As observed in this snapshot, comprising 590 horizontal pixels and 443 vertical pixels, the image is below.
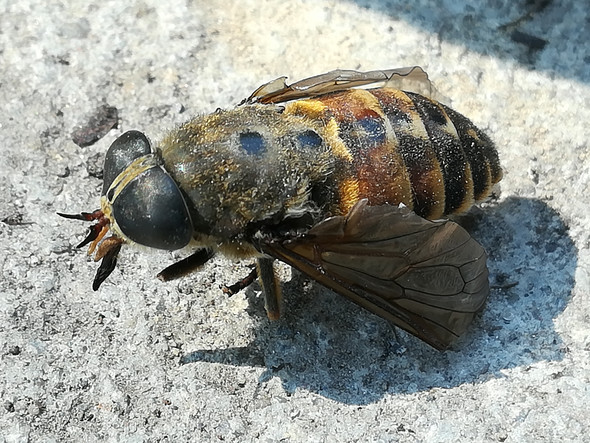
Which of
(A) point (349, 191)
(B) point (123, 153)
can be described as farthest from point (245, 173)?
(B) point (123, 153)

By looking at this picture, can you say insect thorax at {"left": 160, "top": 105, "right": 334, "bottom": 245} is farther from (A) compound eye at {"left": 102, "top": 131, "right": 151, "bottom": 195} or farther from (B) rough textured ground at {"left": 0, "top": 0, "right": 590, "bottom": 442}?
(B) rough textured ground at {"left": 0, "top": 0, "right": 590, "bottom": 442}

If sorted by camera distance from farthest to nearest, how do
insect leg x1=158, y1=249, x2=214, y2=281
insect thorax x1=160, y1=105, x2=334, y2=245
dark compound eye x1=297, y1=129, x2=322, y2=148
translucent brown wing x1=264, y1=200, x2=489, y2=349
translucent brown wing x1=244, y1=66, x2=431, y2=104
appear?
translucent brown wing x1=244, y1=66, x2=431, y2=104, insect leg x1=158, y1=249, x2=214, y2=281, dark compound eye x1=297, y1=129, x2=322, y2=148, insect thorax x1=160, y1=105, x2=334, y2=245, translucent brown wing x1=264, y1=200, x2=489, y2=349

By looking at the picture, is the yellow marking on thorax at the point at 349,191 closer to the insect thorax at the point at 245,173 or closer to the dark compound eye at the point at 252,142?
the insect thorax at the point at 245,173

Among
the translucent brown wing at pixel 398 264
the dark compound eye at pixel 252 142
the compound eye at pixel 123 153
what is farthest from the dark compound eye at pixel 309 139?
the compound eye at pixel 123 153

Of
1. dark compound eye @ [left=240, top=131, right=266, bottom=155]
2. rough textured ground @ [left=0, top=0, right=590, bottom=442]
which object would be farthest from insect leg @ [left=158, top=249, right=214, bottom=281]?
dark compound eye @ [left=240, top=131, right=266, bottom=155]

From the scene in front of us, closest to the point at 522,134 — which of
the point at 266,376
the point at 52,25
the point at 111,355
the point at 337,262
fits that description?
the point at 337,262

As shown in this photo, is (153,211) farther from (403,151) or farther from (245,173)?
(403,151)
